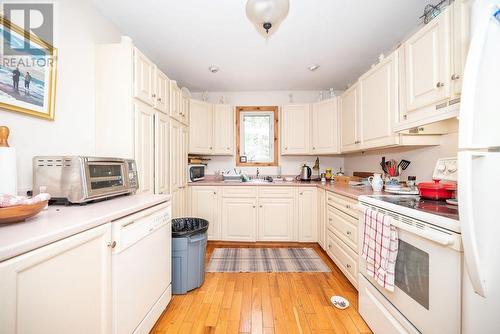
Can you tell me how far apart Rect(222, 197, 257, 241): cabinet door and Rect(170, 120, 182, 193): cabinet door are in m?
0.76

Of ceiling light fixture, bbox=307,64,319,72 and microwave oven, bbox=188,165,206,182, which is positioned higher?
ceiling light fixture, bbox=307,64,319,72

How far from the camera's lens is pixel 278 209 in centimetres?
289

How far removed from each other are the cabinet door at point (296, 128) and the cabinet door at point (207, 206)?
1.39m

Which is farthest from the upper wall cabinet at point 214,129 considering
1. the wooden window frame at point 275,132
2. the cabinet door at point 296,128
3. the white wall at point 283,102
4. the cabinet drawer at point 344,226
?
the cabinet drawer at point 344,226

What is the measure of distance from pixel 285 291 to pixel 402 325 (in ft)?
3.02

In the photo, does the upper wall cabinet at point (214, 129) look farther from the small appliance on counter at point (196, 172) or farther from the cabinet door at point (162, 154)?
the cabinet door at point (162, 154)

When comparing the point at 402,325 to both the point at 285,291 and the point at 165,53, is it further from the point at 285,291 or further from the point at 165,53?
the point at 165,53

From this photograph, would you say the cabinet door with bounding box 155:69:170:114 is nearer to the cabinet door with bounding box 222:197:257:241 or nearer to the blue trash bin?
the blue trash bin

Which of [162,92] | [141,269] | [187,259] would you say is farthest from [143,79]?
[187,259]

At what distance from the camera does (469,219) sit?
2.43ft

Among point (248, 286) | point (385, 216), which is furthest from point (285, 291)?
point (385, 216)

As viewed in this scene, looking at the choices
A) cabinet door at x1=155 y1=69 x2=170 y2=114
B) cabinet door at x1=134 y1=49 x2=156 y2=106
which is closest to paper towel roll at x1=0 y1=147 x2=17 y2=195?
cabinet door at x1=134 y1=49 x2=156 y2=106

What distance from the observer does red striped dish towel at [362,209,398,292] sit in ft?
3.94

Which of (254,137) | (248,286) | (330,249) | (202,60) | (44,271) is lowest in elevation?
(248,286)
